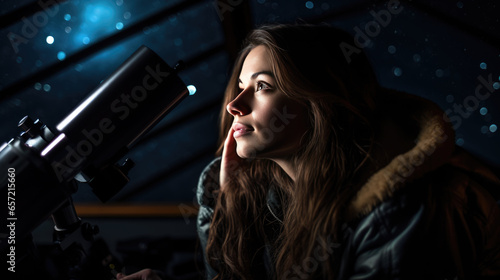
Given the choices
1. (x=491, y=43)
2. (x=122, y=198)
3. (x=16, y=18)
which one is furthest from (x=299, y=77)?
(x=122, y=198)

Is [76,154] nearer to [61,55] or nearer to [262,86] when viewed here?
[262,86]

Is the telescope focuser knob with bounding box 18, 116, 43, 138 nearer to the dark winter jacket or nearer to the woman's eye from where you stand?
the woman's eye

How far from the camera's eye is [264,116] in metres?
0.82

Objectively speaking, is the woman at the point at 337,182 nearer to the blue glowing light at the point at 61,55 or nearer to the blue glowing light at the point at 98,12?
the blue glowing light at the point at 98,12

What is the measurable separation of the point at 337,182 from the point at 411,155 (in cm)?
19

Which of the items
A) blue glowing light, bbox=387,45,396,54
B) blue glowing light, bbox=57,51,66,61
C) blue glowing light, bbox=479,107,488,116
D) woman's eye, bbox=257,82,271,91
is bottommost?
blue glowing light, bbox=479,107,488,116

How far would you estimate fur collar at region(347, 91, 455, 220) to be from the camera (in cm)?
69

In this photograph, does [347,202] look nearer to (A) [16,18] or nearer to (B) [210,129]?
(B) [210,129]

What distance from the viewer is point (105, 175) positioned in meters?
0.68

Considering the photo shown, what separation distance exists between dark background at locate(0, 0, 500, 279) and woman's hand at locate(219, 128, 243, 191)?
570 mm

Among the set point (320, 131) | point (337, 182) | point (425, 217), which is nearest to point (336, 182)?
point (337, 182)

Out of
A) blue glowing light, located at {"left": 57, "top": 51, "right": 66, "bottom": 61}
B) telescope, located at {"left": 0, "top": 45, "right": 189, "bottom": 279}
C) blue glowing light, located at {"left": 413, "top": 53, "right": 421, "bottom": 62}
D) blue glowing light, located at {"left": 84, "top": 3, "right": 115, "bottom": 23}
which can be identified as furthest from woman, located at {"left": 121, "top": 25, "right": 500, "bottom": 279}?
blue glowing light, located at {"left": 57, "top": 51, "right": 66, "bottom": 61}

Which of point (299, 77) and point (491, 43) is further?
point (491, 43)

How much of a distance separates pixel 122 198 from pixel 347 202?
1.60m
